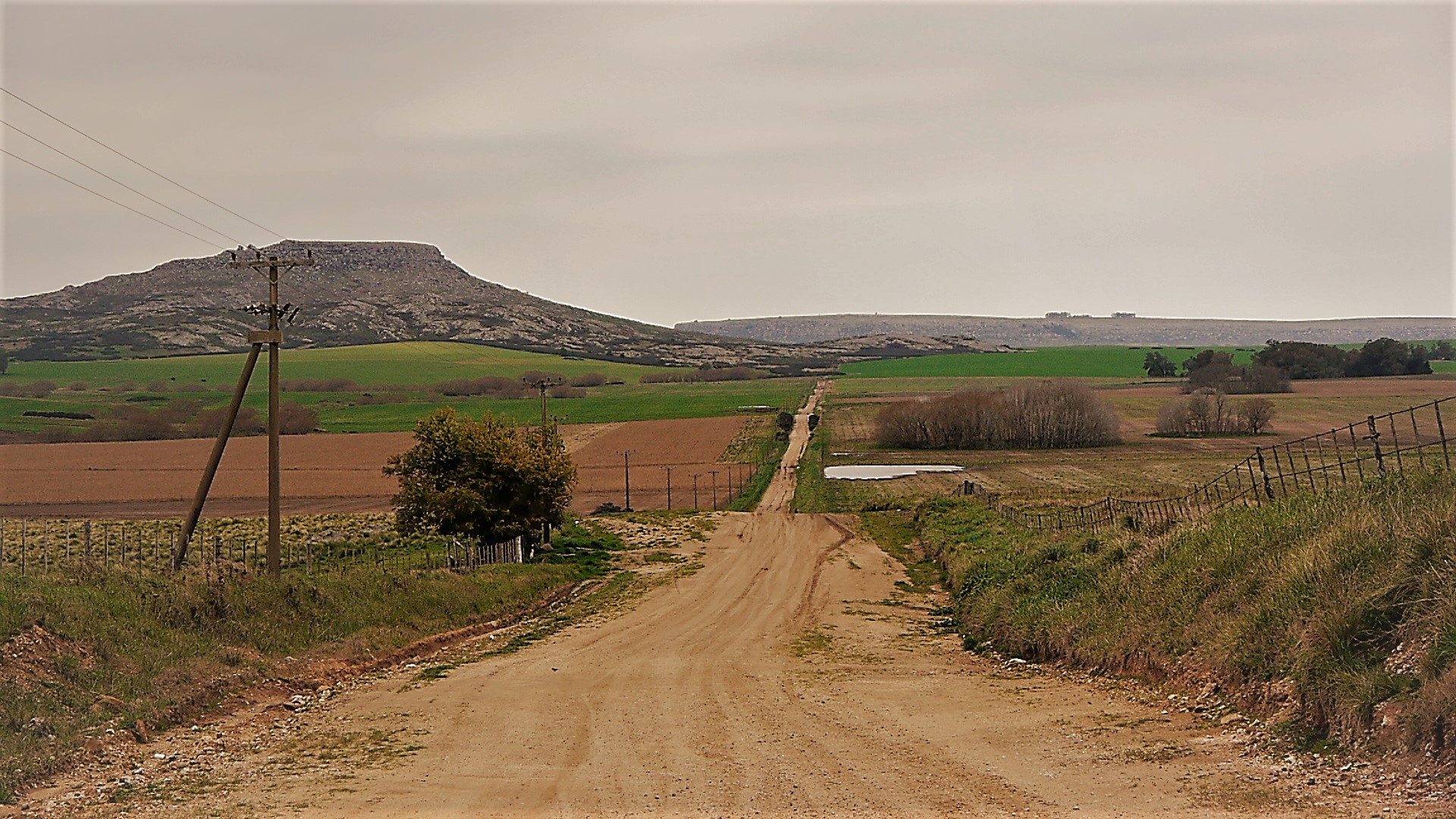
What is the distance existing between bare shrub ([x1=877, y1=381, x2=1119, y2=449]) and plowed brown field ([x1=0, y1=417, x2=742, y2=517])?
17773 mm

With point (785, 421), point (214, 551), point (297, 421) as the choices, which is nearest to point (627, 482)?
point (214, 551)

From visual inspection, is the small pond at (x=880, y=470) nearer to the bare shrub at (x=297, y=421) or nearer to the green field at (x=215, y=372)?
the bare shrub at (x=297, y=421)

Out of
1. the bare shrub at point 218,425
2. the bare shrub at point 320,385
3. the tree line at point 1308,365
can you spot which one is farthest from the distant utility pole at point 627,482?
the bare shrub at point 320,385

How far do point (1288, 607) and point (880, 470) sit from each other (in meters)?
76.4

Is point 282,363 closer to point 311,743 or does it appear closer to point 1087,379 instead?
point 1087,379

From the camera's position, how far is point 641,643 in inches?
A: 1004

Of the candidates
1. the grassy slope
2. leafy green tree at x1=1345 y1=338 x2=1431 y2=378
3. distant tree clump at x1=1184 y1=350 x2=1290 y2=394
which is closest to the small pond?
distant tree clump at x1=1184 y1=350 x2=1290 y2=394

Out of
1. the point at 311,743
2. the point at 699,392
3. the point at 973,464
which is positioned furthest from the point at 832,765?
the point at 699,392

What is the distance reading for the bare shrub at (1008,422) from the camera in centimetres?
11050

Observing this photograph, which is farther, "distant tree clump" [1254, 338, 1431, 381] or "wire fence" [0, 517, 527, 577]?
"distant tree clump" [1254, 338, 1431, 381]

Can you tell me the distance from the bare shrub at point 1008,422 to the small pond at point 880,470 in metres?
15.6

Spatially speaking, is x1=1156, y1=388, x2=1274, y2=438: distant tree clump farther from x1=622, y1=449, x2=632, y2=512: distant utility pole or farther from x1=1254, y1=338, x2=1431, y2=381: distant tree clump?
x1=622, y1=449, x2=632, y2=512: distant utility pole

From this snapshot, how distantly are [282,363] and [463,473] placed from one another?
15443cm

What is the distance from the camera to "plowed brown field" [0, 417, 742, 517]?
73.9 m
